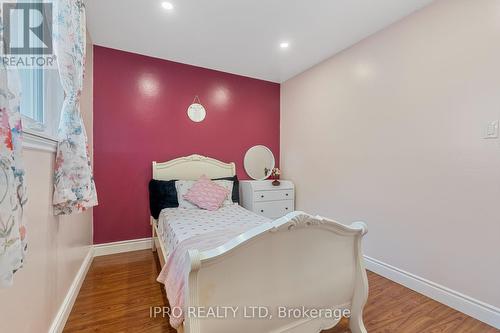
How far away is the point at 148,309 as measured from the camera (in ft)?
5.91

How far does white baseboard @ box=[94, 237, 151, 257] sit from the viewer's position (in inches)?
111

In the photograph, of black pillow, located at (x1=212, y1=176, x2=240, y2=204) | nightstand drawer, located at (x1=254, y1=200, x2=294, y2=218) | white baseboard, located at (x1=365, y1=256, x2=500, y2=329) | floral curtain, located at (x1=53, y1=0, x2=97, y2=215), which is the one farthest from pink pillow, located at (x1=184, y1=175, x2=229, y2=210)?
white baseboard, located at (x1=365, y1=256, x2=500, y2=329)

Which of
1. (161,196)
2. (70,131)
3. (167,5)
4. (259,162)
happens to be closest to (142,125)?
(161,196)

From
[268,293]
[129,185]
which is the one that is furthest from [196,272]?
[129,185]

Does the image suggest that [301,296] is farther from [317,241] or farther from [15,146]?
[15,146]

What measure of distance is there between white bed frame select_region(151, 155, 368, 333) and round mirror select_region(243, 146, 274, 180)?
2425 millimetres

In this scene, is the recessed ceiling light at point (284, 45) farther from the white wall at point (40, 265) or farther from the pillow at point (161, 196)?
the white wall at point (40, 265)

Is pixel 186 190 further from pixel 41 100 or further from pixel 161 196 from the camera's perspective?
pixel 41 100

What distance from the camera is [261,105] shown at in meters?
3.90

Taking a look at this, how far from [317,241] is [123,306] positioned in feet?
5.19

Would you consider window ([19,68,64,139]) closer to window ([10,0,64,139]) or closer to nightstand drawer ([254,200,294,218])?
window ([10,0,64,139])

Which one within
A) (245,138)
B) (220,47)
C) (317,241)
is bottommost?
(317,241)

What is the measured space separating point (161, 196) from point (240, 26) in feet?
6.81

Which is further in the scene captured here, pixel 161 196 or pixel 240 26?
pixel 161 196
